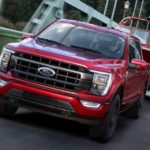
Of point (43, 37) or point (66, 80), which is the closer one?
point (66, 80)

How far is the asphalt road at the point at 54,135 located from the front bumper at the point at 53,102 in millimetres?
336

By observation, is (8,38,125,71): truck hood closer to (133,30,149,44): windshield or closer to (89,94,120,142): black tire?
(89,94,120,142): black tire

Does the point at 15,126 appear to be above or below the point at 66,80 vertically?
below

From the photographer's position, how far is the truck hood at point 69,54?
27.9 ft

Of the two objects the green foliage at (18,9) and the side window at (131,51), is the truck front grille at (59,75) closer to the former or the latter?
the side window at (131,51)

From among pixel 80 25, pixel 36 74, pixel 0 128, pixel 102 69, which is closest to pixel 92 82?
pixel 102 69

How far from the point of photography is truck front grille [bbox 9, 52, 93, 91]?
8422 millimetres

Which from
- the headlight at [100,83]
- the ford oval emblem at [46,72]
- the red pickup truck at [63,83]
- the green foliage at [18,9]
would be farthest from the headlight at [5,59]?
the green foliage at [18,9]

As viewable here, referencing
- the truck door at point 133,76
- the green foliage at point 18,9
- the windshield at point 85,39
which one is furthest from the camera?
the green foliage at point 18,9

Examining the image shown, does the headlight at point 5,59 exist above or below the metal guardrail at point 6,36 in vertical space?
above

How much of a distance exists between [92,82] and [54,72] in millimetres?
546

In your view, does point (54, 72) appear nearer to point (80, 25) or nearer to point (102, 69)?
point (102, 69)

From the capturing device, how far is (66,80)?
8453 mm

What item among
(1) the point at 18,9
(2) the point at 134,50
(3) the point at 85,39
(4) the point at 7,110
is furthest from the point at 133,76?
(1) the point at 18,9
